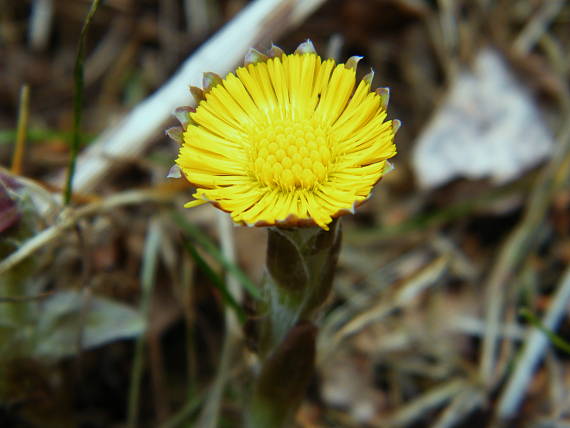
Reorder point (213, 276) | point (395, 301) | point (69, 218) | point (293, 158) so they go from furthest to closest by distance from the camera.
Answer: point (395, 301) < point (69, 218) < point (213, 276) < point (293, 158)

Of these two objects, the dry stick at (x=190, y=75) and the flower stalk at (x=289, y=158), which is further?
the dry stick at (x=190, y=75)

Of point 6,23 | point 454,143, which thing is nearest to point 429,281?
point 454,143

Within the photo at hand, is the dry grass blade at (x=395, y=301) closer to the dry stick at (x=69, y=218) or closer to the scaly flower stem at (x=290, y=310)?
the scaly flower stem at (x=290, y=310)

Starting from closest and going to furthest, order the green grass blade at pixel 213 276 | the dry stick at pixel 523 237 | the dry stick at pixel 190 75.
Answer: the green grass blade at pixel 213 276 < the dry stick at pixel 190 75 < the dry stick at pixel 523 237

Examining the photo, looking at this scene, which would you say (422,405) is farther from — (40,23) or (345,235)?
(40,23)

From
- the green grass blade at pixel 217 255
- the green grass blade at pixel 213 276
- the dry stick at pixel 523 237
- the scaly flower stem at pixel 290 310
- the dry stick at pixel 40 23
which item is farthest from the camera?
the dry stick at pixel 40 23

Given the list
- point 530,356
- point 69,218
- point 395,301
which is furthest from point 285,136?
point 530,356

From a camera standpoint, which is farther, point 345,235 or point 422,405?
point 345,235

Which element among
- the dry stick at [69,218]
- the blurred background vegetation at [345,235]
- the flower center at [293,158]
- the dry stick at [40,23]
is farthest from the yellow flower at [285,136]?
the dry stick at [40,23]
